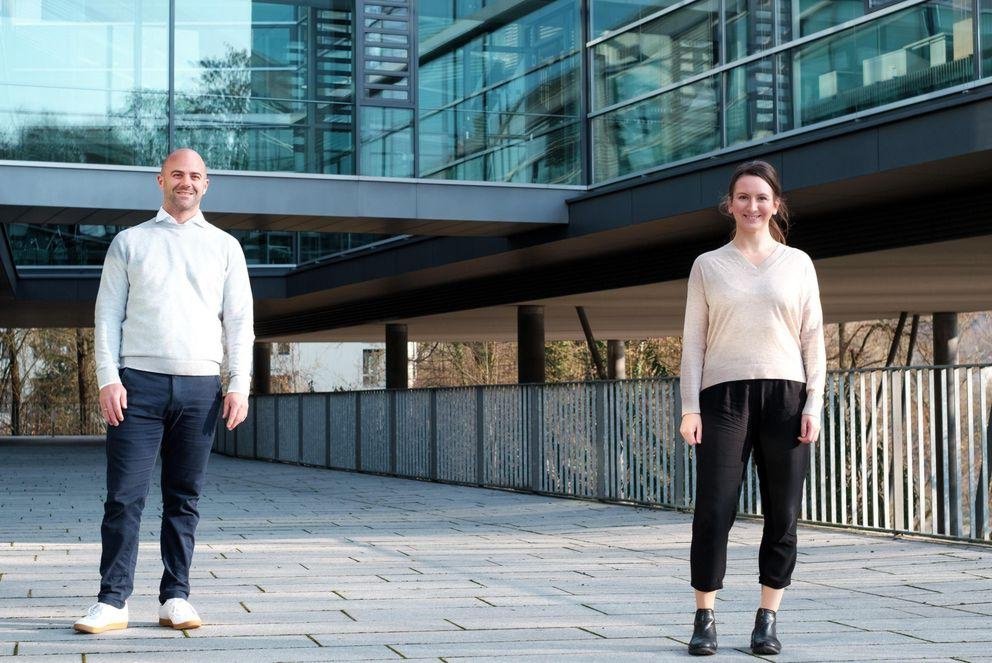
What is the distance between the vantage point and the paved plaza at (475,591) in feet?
17.4

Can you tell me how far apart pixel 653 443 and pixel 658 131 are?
178 inches

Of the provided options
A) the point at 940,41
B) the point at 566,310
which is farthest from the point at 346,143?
the point at 566,310

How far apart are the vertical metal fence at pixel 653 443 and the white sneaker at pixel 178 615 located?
18.8ft

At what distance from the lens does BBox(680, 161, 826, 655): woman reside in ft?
16.4

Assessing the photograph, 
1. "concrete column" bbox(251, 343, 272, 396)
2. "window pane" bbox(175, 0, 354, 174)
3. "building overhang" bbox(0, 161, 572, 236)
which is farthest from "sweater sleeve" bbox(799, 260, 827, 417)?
"concrete column" bbox(251, 343, 272, 396)

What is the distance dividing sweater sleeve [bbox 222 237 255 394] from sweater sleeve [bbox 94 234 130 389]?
400mm

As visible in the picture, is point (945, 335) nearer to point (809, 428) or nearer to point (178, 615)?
point (809, 428)

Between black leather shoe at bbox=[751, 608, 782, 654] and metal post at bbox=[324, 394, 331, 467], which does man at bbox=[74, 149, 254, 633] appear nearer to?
black leather shoe at bbox=[751, 608, 782, 654]

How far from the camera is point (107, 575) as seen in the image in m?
5.39

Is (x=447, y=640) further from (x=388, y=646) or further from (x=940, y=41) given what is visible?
(x=940, y=41)

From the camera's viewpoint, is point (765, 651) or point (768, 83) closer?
point (765, 651)

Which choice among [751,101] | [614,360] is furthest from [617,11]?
[614,360]

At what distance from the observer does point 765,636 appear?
201 inches

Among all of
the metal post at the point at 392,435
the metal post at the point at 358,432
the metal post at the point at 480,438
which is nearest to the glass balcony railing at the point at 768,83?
the metal post at the point at 480,438
